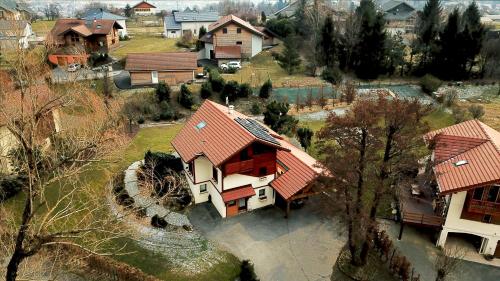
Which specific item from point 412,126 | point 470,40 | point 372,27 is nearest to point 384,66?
point 372,27

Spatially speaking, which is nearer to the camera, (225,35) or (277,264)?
(277,264)

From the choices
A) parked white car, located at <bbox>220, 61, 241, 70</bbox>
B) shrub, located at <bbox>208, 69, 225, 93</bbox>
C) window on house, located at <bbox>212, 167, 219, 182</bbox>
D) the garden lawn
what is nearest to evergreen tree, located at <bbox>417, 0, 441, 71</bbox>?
parked white car, located at <bbox>220, 61, 241, 70</bbox>

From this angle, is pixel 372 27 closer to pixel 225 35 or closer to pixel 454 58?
pixel 454 58

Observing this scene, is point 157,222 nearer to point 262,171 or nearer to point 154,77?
point 262,171

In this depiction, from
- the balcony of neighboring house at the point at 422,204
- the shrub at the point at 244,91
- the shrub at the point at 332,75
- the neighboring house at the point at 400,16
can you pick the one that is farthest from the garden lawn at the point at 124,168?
the neighboring house at the point at 400,16

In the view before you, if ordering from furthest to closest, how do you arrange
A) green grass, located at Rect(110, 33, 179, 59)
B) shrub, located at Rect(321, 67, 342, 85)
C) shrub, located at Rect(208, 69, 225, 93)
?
green grass, located at Rect(110, 33, 179, 59) → shrub, located at Rect(321, 67, 342, 85) → shrub, located at Rect(208, 69, 225, 93)

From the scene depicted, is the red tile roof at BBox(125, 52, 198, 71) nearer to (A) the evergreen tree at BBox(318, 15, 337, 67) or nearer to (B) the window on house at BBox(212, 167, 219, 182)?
(A) the evergreen tree at BBox(318, 15, 337, 67)
